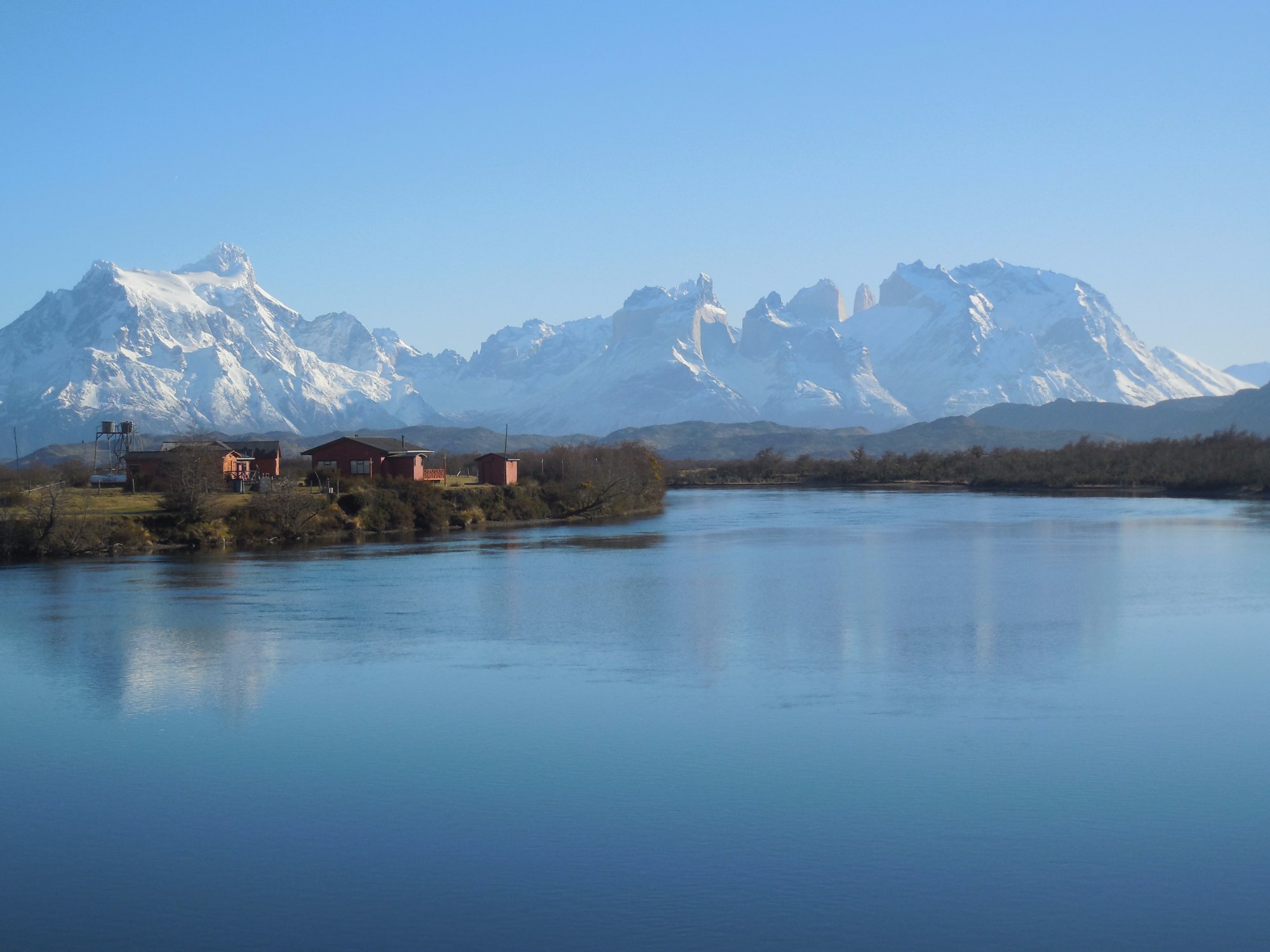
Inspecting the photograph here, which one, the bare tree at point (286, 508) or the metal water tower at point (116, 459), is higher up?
the metal water tower at point (116, 459)

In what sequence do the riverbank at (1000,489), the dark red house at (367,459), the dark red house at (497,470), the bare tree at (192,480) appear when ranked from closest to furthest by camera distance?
1. the bare tree at (192,480)
2. the dark red house at (367,459)
3. the dark red house at (497,470)
4. the riverbank at (1000,489)

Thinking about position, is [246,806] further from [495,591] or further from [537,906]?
[495,591]

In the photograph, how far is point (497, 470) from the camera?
67.8 meters

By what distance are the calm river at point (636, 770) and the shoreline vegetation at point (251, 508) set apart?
11.7 metres

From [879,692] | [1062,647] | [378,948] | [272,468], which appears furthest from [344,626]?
[272,468]

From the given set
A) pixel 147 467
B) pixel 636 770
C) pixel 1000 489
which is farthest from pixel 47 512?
pixel 1000 489

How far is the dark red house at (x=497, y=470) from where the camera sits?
67.6 m

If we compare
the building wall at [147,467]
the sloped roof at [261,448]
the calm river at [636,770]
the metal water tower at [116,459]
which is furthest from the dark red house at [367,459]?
the calm river at [636,770]

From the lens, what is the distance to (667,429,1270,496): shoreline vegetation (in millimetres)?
87500

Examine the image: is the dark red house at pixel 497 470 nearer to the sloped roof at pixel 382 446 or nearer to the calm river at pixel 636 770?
the sloped roof at pixel 382 446

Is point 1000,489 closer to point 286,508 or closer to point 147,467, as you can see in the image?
point 147,467

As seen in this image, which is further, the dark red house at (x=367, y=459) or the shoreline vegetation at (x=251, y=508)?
the dark red house at (x=367, y=459)

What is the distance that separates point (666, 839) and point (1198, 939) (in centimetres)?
490

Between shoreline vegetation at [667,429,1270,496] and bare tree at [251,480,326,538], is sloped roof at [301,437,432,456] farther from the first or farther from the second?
shoreline vegetation at [667,429,1270,496]
